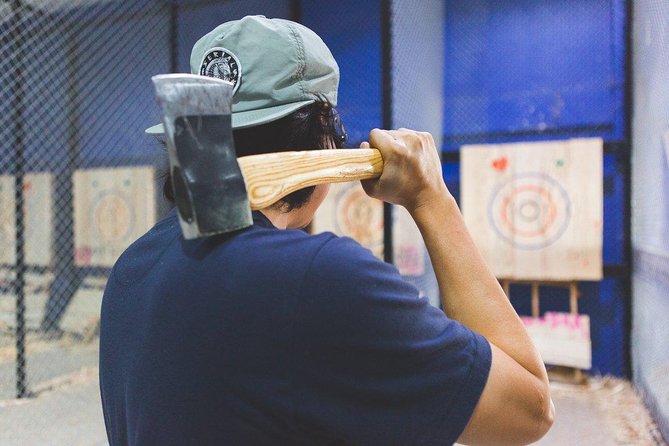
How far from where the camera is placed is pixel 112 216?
360cm

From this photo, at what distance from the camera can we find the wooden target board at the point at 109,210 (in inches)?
135

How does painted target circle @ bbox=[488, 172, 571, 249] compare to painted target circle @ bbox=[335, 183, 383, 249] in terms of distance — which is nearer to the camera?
painted target circle @ bbox=[488, 172, 571, 249]

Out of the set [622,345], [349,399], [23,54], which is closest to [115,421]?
[349,399]

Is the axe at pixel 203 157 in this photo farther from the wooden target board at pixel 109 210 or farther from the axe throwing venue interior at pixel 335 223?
the wooden target board at pixel 109 210

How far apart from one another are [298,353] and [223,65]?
298 mm

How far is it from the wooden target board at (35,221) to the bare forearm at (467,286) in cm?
387

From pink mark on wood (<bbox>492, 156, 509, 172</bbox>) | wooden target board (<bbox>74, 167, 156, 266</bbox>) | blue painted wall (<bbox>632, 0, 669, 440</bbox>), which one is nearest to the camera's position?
blue painted wall (<bbox>632, 0, 669, 440</bbox>)

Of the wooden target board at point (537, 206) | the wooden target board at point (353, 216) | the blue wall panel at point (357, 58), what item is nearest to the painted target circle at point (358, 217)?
the wooden target board at point (353, 216)

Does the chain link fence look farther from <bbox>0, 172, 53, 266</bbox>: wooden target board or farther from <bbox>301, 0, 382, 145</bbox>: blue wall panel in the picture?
<bbox>301, 0, 382, 145</bbox>: blue wall panel

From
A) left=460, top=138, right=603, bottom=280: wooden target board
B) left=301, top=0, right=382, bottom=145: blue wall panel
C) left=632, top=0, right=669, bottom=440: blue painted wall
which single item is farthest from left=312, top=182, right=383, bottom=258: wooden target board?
left=632, top=0, right=669, bottom=440: blue painted wall

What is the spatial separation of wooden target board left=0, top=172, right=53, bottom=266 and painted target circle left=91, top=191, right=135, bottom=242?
414 mm

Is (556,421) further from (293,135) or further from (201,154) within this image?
(201,154)

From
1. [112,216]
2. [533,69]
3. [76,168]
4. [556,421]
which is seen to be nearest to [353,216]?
[533,69]

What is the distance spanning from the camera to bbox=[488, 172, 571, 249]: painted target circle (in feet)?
8.88
